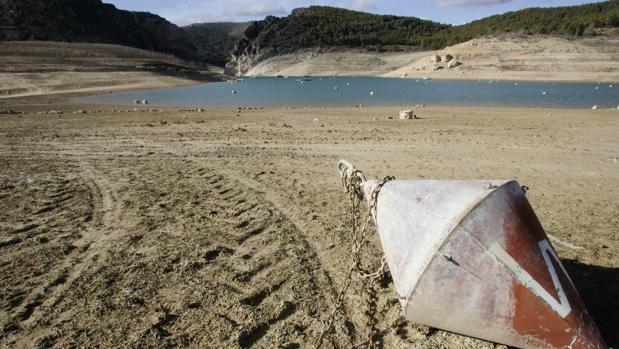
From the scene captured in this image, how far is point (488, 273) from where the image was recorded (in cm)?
287

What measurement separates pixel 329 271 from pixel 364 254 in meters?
0.63

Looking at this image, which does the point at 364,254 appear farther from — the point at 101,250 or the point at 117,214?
the point at 117,214

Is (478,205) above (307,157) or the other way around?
above

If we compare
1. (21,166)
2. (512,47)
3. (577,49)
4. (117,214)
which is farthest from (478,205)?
(512,47)

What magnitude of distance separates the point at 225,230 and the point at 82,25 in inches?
3769

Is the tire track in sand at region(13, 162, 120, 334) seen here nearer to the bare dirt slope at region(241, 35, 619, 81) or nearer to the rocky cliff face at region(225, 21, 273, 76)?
the bare dirt slope at region(241, 35, 619, 81)

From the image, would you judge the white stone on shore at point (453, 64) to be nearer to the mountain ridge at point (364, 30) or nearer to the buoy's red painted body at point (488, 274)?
the mountain ridge at point (364, 30)

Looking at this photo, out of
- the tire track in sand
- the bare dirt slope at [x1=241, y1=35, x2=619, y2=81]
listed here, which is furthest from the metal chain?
the bare dirt slope at [x1=241, y1=35, x2=619, y2=81]

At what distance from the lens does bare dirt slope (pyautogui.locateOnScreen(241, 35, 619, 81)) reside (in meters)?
61.0

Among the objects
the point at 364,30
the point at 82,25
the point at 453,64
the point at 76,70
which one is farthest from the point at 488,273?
the point at 364,30

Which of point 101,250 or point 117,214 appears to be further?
point 117,214

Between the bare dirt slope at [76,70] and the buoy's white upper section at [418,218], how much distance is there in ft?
121

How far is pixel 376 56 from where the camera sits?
111 meters

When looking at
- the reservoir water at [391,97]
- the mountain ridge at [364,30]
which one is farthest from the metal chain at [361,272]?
the mountain ridge at [364,30]
